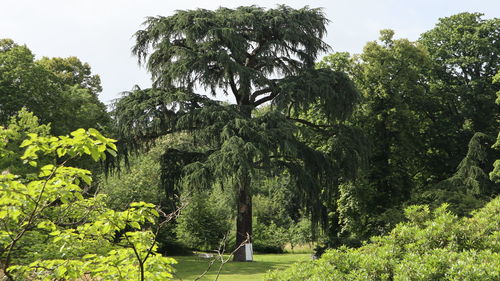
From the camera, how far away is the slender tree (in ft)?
56.6

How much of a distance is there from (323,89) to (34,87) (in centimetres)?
1621

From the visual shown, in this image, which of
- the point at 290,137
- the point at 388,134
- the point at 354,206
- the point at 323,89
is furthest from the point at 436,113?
the point at 290,137

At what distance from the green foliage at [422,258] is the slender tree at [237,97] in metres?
10.4

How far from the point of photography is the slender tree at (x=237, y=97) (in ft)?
56.6

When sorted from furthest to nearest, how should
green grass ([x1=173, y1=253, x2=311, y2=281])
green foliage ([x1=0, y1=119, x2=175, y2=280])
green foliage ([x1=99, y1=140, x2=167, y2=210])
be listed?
green foliage ([x1=99, y1=140, x2=167, y2=210]) < green grass ([x1=173, y1=253, x2=311, y2=281]) < green foliage ([x1=0, y1=119, x2=175, y2=280])

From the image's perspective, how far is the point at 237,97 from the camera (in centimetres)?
2081

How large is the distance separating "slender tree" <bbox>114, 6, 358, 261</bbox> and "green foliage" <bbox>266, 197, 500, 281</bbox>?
10.4 metres

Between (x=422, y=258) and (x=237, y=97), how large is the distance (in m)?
15.9

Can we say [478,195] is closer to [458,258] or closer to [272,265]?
[272,265]

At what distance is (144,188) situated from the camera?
83.5ft

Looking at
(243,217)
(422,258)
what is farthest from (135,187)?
(422,258)

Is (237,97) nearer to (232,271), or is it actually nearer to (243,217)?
(243,217)

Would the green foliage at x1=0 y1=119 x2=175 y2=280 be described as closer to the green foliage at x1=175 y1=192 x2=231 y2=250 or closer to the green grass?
the green grass

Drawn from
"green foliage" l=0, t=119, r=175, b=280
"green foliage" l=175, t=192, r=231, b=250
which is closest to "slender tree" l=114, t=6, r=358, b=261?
"green foliage" l=175, t=192, r=231, b=250
